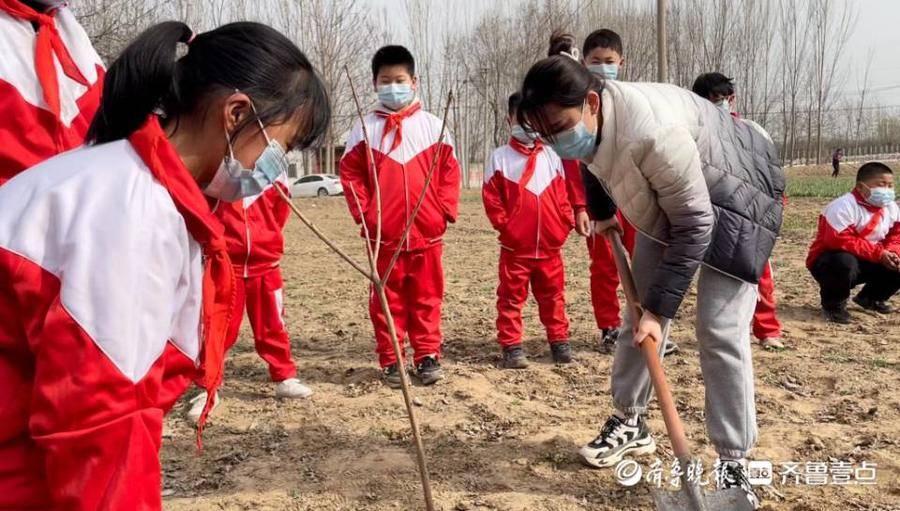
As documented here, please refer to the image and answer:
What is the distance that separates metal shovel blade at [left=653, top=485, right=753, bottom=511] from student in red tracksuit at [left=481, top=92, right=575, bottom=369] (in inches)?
86.2

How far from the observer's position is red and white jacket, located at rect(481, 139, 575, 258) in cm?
487

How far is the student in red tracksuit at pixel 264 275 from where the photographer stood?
4.13 m

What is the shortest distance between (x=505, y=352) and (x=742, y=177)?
2339 mm

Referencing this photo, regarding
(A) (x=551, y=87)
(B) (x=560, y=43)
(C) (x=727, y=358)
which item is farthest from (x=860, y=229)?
(A) (x=551, y=87)

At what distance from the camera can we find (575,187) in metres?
4.93

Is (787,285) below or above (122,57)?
below

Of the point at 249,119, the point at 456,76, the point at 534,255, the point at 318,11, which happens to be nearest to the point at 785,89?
the point at 456,76

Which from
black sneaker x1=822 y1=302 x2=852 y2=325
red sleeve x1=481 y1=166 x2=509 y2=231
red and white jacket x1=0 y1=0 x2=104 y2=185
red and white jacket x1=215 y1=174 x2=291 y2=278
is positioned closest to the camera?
red and white jacket x1=0 y1=0 x2=104 y2=185

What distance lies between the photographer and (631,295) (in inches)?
115

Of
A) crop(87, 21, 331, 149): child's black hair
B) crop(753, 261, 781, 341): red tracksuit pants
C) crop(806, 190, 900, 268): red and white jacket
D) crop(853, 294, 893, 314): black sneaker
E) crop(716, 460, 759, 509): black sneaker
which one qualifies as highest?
crop(87, 21, 331, 149): child's black hair

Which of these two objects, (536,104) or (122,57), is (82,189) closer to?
(122,57)

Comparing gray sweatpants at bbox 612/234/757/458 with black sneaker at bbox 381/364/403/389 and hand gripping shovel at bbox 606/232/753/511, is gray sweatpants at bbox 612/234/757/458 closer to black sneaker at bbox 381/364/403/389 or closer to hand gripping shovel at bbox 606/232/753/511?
hand gripping shovel at bbox 606/232/753/511

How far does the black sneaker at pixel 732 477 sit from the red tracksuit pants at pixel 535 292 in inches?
81.2

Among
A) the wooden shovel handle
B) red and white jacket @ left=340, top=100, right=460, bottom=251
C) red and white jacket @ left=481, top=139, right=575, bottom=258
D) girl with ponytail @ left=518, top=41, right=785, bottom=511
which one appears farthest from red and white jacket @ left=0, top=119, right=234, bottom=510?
red and white jacket @ left=481, top=139, right=575, bottom=258
